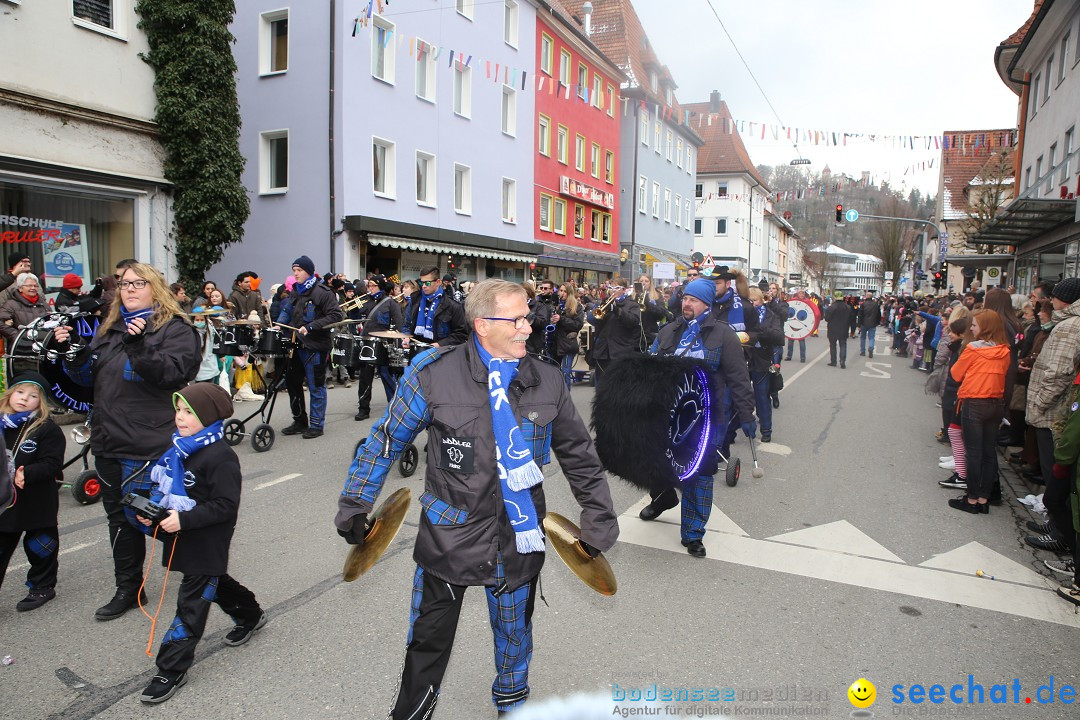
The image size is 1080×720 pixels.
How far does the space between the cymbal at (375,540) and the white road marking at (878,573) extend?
3.04 metres

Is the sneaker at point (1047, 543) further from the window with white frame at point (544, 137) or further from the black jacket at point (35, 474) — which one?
the window with white frame at point (544, 137)

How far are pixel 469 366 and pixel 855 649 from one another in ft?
8.72

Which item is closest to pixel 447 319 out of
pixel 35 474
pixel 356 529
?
pixel 35 474

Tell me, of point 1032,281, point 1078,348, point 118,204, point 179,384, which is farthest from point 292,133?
point 1032,281

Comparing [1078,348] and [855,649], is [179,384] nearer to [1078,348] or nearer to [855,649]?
[855,649]

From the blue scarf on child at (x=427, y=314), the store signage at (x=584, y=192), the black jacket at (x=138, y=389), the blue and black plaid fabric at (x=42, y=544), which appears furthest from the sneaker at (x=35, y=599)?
the store signage at (x=584, y=192)

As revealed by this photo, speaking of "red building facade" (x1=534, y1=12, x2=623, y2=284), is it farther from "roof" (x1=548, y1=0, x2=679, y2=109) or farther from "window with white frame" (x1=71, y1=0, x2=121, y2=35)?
"window with white frame" (x1=71, y1=0, x2=121, y2=35)

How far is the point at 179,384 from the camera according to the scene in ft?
13.1

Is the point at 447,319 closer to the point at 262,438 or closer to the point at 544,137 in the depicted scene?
the point at 262,438

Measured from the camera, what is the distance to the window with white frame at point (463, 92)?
24202 mm

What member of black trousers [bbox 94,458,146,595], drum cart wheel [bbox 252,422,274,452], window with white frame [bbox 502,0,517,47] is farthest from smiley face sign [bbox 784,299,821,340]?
window with white frame [bbox 502,0,517,47]

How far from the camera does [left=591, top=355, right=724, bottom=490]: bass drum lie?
14.0 ft

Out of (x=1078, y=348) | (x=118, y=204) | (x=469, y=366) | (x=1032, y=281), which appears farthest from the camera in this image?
(x=1032, y=281)

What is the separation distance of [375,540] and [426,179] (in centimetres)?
2152
